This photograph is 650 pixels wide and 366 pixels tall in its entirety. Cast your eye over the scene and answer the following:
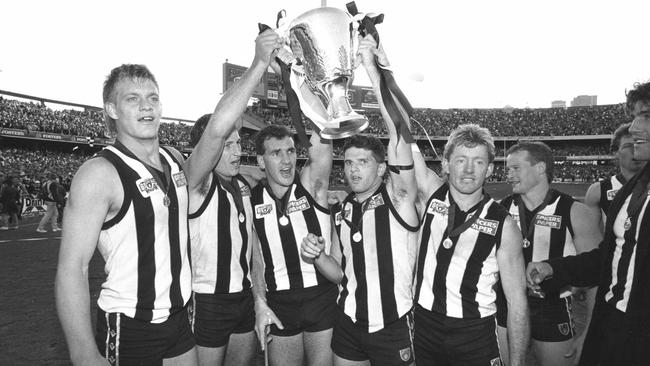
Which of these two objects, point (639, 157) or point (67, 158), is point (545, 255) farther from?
point (67, 158)

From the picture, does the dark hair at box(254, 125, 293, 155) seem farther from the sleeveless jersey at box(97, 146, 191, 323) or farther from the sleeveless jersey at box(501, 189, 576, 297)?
the sleeveless jersey at box(501, 189, 576, 297)

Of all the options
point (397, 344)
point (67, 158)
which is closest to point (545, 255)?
point (397, 344)

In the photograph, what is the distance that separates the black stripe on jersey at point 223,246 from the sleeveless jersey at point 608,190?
12.0 feet

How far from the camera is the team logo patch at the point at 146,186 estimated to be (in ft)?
8.14

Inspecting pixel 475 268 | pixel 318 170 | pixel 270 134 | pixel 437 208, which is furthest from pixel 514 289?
pixel 270 134

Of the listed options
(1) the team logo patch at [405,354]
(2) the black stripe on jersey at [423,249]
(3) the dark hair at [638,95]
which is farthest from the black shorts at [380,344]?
(3) the dark hair at [638,95]

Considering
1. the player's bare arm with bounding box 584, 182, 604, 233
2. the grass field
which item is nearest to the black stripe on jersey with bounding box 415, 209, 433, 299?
the player's bare arm with bounding box 584, 182, 604, 233

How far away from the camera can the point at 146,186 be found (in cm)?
251

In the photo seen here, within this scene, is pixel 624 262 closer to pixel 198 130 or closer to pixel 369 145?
pixel 369 145

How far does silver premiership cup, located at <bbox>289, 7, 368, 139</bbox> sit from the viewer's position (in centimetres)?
201

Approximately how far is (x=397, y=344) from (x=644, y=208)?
1.76m

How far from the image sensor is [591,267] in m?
2.96

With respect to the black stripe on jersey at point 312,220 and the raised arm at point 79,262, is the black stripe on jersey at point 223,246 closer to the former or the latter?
the black stripe on jersey at point 312,220

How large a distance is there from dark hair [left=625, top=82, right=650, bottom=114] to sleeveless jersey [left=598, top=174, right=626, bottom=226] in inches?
73.4
